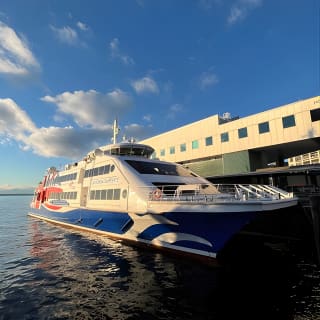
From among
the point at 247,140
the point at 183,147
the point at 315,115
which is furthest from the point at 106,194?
the point at 315,115

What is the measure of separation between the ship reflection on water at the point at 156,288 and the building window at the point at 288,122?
15717 millimetres

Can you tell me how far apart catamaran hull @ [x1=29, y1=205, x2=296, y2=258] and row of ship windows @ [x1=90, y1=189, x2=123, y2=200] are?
1015 millimetres

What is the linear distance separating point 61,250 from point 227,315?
1132 centimetres

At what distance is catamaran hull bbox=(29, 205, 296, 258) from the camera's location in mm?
10109

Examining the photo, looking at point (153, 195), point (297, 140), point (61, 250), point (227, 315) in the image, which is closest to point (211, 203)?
point (153, 195)

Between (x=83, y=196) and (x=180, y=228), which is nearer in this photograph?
(x=180, y=228)

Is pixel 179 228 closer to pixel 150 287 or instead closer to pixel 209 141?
pixel 150 287

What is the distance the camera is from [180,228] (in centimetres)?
1152

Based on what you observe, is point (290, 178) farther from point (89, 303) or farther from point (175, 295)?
point (89, 303)

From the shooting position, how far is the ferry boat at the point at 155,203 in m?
10.1

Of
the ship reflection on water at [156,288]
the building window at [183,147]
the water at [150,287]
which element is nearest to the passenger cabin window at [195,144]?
the building window at [183,147]

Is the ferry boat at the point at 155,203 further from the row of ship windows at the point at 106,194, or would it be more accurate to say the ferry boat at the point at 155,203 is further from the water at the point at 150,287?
the water at the point at 150,287

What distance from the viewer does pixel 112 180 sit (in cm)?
1581

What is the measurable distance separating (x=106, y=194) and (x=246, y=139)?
19108mm
